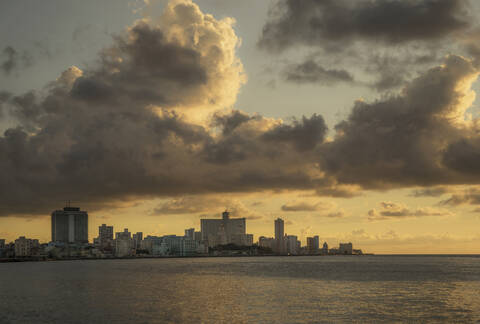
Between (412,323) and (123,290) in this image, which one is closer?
(412,323)

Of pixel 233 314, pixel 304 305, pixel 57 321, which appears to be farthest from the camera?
pixel 304 305

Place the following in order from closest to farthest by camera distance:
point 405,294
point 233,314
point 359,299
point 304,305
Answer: point 233,314 → point 304,305 → point 359,299 → point 405,294

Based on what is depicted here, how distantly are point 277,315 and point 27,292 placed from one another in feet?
222

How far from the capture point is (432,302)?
91.6m

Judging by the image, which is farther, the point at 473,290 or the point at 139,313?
the point at 473,290

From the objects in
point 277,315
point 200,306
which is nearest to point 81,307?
point 200,306

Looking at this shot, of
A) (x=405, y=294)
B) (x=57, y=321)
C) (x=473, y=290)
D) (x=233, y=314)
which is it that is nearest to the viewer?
(x=57, y=321)

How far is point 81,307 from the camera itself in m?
88.9

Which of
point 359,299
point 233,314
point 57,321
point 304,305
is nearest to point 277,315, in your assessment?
point 233,314

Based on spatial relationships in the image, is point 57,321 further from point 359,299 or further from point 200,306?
point 359,299

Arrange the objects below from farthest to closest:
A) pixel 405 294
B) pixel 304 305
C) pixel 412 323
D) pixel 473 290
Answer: pixel 473 290 < pixel 405 294 < pixel 304 305 < pixel 412 323

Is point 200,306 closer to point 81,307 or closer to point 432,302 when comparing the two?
point 81,307

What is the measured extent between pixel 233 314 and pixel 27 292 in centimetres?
6139

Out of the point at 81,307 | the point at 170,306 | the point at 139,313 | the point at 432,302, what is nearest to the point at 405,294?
the point at 432,302
